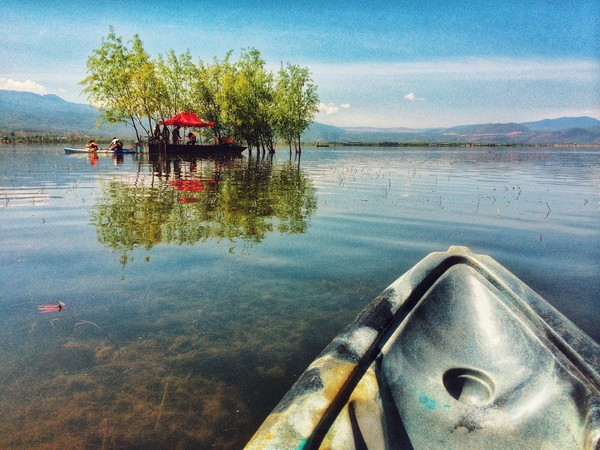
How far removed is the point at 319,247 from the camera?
6820 mm

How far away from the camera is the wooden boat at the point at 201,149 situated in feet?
119

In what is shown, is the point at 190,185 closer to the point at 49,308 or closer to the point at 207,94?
the point at 49,308

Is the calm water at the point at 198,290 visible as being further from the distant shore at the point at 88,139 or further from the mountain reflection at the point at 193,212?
the distant shore at the point at 88,139

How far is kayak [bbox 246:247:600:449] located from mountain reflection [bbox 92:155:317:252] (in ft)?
14.6

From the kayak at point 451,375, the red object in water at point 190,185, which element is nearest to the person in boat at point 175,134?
the red object in water at point 190,185

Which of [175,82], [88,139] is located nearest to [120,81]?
[175,82]

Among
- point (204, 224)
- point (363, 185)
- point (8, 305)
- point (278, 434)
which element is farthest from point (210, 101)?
point (278, 434)

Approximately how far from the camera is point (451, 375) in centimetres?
298

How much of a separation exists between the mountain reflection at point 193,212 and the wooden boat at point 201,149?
2287 centimetres

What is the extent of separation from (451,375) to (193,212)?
765 cm

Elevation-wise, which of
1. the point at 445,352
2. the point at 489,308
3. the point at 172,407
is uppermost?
the point at 489,308

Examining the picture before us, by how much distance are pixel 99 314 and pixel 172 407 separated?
6.18 feet

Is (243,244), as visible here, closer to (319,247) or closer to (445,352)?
(319,247)

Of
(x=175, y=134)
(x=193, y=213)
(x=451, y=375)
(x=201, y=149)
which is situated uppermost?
(x=175, y=134)
